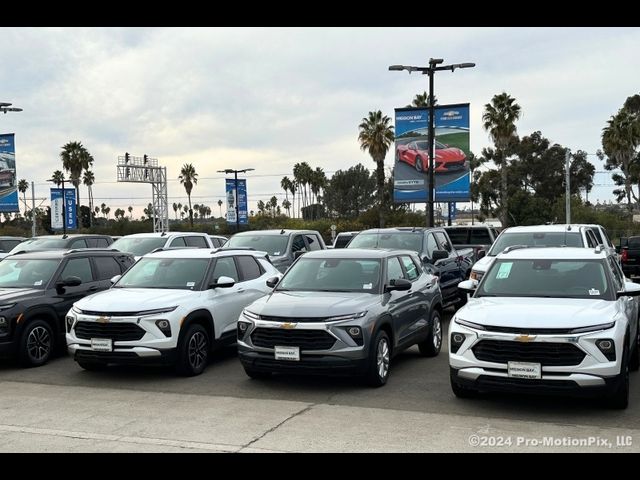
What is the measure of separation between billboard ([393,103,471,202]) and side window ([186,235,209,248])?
47.8ft

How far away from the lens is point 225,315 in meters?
10.0

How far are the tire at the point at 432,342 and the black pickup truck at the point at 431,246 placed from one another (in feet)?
9.22

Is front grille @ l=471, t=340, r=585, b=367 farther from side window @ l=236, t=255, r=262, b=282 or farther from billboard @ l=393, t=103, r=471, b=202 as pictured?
billboard @ l=393, t=103, r=471, b=202

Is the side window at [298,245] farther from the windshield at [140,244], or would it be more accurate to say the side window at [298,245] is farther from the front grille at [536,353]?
the front grille at [536,353]

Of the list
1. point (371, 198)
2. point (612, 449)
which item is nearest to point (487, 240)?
point (612, 449)

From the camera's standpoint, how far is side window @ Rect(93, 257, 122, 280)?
11.8 metres

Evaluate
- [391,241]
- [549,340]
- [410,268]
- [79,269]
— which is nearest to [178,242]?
[391,241]

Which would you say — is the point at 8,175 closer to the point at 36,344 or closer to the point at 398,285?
the point at 36,344

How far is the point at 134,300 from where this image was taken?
9078mm

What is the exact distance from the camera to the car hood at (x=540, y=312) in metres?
6.78

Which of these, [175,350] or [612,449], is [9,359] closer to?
[175,350]

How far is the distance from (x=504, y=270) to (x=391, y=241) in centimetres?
595

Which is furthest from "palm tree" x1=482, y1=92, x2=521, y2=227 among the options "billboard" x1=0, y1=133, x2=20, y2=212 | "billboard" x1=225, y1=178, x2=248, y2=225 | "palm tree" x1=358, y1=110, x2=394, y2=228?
"billboard" x1=0, y1=133, x2=20, y2=212

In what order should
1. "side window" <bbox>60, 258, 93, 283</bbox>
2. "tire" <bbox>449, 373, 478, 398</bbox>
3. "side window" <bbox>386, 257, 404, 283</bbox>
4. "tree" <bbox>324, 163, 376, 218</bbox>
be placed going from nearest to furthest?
"tire" <bbox>449, 373, 478, 398</bbox>, "side window" <bbox>386, 257, 404, 283</bbox>, "side window" <bbox>60, 258, 93, 283</bbox>, "tree" <bbox>324, 163, 376, 218</bbox>
